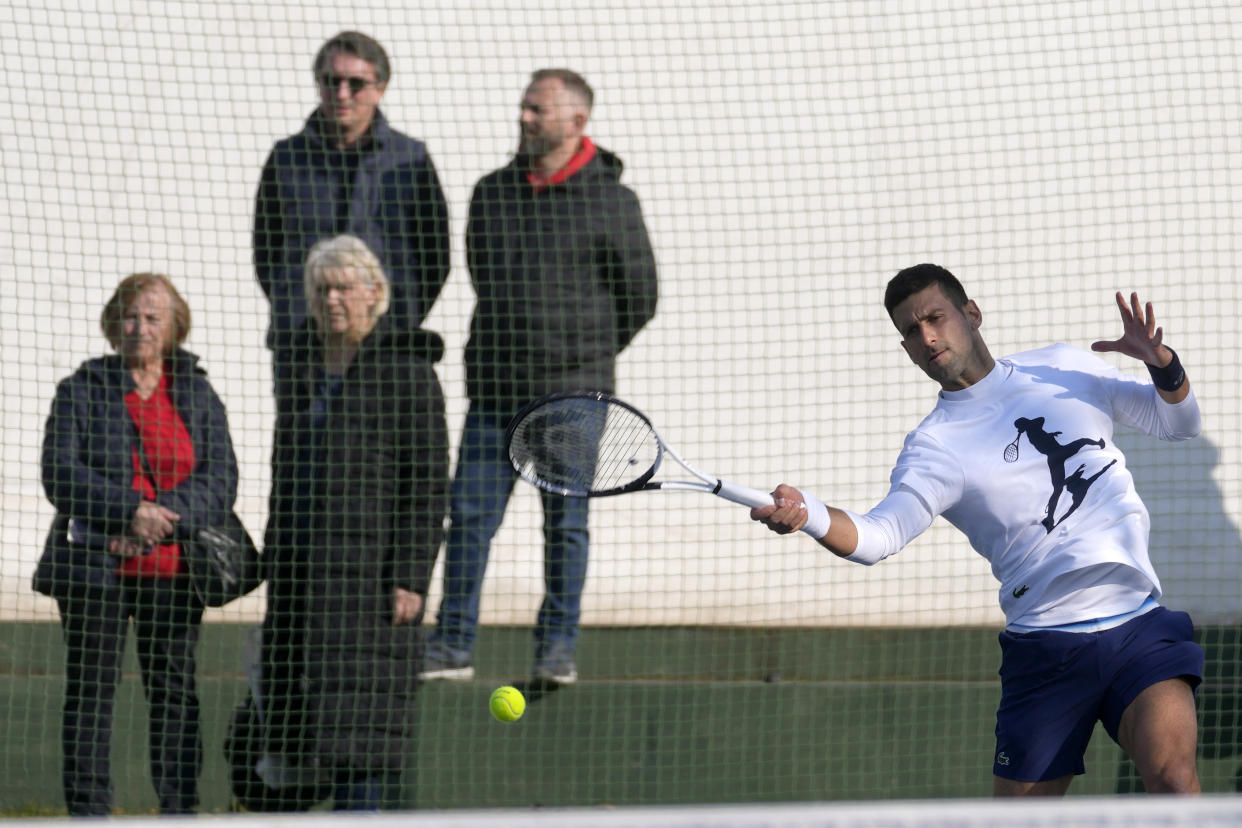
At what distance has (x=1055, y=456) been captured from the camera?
395 centimetres

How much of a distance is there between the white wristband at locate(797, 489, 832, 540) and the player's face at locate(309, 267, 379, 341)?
2365mm

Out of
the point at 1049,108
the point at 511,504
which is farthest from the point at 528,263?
the point at 1049,108

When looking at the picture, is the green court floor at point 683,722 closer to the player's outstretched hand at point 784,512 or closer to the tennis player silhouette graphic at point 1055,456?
the tennis player silhouette graphic at point 1055,456

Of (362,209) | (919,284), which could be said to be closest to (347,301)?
(362,209)

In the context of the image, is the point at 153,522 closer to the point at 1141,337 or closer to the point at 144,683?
the point at 144,683

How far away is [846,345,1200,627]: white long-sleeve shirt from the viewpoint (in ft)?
12.8

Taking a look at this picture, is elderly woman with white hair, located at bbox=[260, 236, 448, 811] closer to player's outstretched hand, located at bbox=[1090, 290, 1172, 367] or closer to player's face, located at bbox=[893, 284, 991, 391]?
player's face, located at bbox=[893, 284, 991, 391]

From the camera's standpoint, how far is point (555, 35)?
655 centimetres

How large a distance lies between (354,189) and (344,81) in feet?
1.35

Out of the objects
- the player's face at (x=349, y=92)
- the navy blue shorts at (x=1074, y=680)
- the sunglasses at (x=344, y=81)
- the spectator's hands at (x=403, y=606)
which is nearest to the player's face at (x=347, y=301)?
the player's face at (x=349, y=92)

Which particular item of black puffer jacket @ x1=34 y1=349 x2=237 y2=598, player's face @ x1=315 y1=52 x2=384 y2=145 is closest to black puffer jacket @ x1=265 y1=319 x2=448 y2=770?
black puffer jacket @ x1=34 y1=349 x2=237 y2=598

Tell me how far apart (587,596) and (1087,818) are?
4.25 m

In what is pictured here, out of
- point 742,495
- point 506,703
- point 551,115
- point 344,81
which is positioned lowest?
point 506,703

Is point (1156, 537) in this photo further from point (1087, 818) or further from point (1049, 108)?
point (1087, 818)
